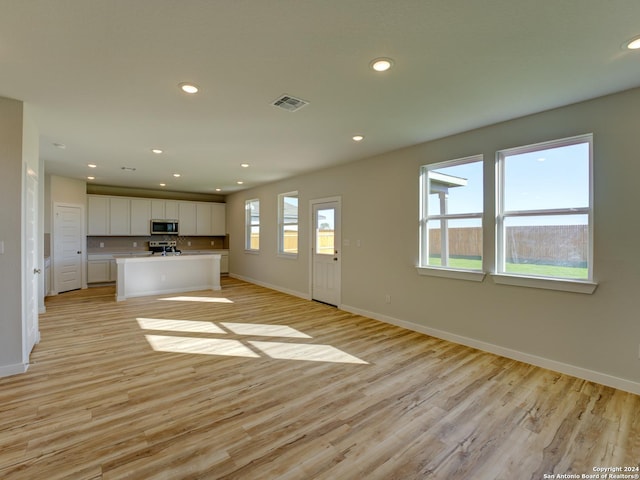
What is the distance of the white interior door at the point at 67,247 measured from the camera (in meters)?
6.69

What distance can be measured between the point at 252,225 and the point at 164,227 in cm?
250

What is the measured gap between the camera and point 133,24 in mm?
1846

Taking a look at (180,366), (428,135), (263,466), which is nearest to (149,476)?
(263,466)

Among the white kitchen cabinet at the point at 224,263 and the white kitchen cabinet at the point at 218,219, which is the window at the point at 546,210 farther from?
the white kitchen cabinet at the point at 218,219

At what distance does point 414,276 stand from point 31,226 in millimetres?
4717

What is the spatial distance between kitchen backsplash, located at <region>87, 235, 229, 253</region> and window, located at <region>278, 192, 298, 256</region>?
3.25 meters

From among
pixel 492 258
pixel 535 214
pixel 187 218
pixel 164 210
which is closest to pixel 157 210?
pixel 164 210

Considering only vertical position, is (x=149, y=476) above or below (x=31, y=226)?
below

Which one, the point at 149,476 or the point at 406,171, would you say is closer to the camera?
the point at 149,476

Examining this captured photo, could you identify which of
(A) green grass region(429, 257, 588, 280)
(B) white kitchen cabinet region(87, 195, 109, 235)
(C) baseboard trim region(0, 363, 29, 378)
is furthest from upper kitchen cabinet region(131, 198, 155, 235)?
(A) green grass region(429, 257, 588, 280)

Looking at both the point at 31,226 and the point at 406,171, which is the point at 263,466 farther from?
the point at 406,171

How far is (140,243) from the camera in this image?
8.66 meters

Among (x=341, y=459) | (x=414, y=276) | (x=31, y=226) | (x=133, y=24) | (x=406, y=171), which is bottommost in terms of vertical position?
(x=341, y=459)

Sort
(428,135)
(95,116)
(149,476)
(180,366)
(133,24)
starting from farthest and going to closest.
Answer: (428,135) < (95,116) < (180,366) < (133,24) < (149,476)
